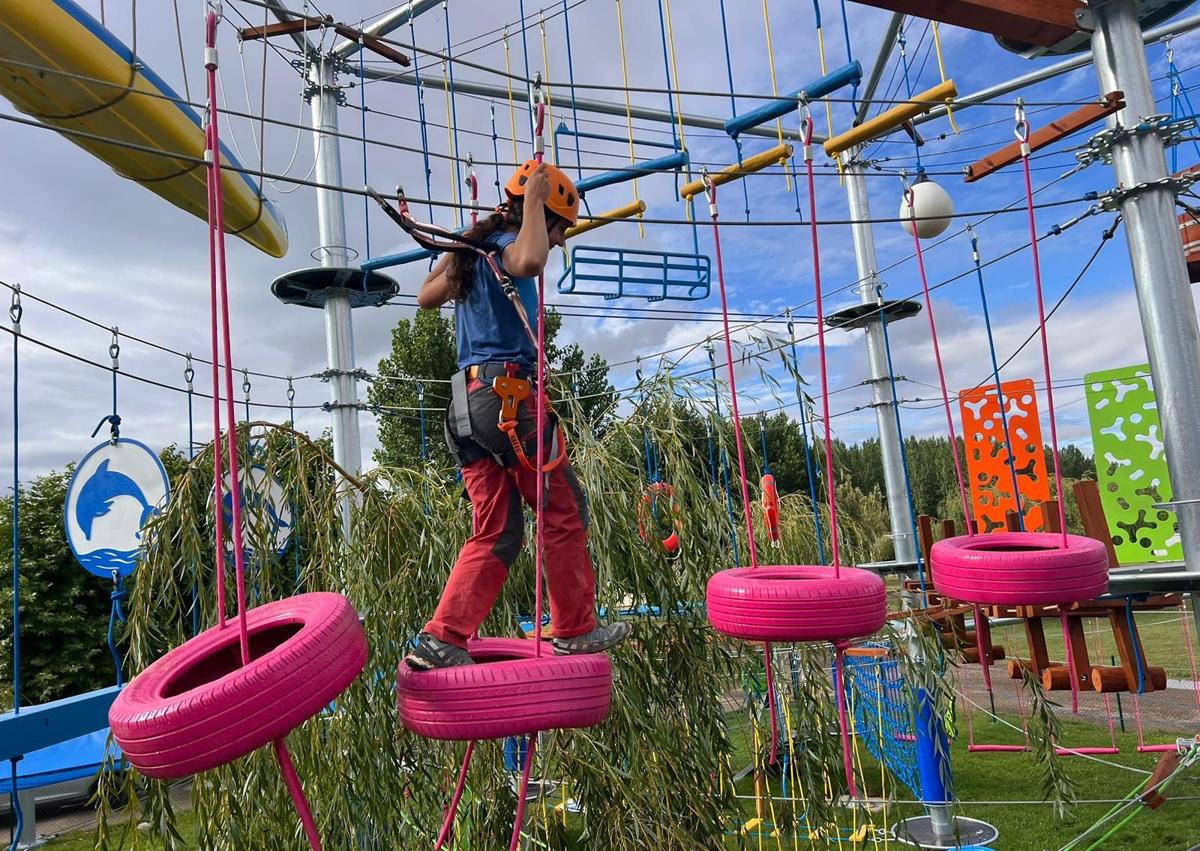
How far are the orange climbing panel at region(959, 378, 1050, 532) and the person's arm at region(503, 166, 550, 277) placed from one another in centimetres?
421

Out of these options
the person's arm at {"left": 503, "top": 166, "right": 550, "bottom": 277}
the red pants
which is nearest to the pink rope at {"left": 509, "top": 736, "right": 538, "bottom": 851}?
the red pants

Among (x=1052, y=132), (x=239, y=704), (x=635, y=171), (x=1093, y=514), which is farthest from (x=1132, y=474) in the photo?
(x=239, y=704)

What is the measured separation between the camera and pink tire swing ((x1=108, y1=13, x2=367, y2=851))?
63.1 inches

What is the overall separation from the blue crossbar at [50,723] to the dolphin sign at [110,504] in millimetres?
614

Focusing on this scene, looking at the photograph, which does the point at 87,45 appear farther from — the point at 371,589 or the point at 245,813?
the point at 245,813

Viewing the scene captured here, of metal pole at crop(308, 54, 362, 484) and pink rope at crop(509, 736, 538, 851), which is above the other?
metal pole at crop(308, 54, 362, 484)

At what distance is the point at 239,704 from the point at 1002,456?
5555mm

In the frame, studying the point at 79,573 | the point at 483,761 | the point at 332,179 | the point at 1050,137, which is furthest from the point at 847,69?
the point at 79,573

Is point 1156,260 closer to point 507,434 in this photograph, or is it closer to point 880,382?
point 507,434

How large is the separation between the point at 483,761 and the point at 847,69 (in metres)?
3.57

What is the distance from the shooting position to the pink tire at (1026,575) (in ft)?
9.02

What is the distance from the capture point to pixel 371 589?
3.28m

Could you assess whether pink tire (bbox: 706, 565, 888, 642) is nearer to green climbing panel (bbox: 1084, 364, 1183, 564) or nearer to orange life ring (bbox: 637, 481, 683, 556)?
orange life ring (bbox: 637, 481, 683, 556)

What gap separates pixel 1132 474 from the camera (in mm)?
4594
